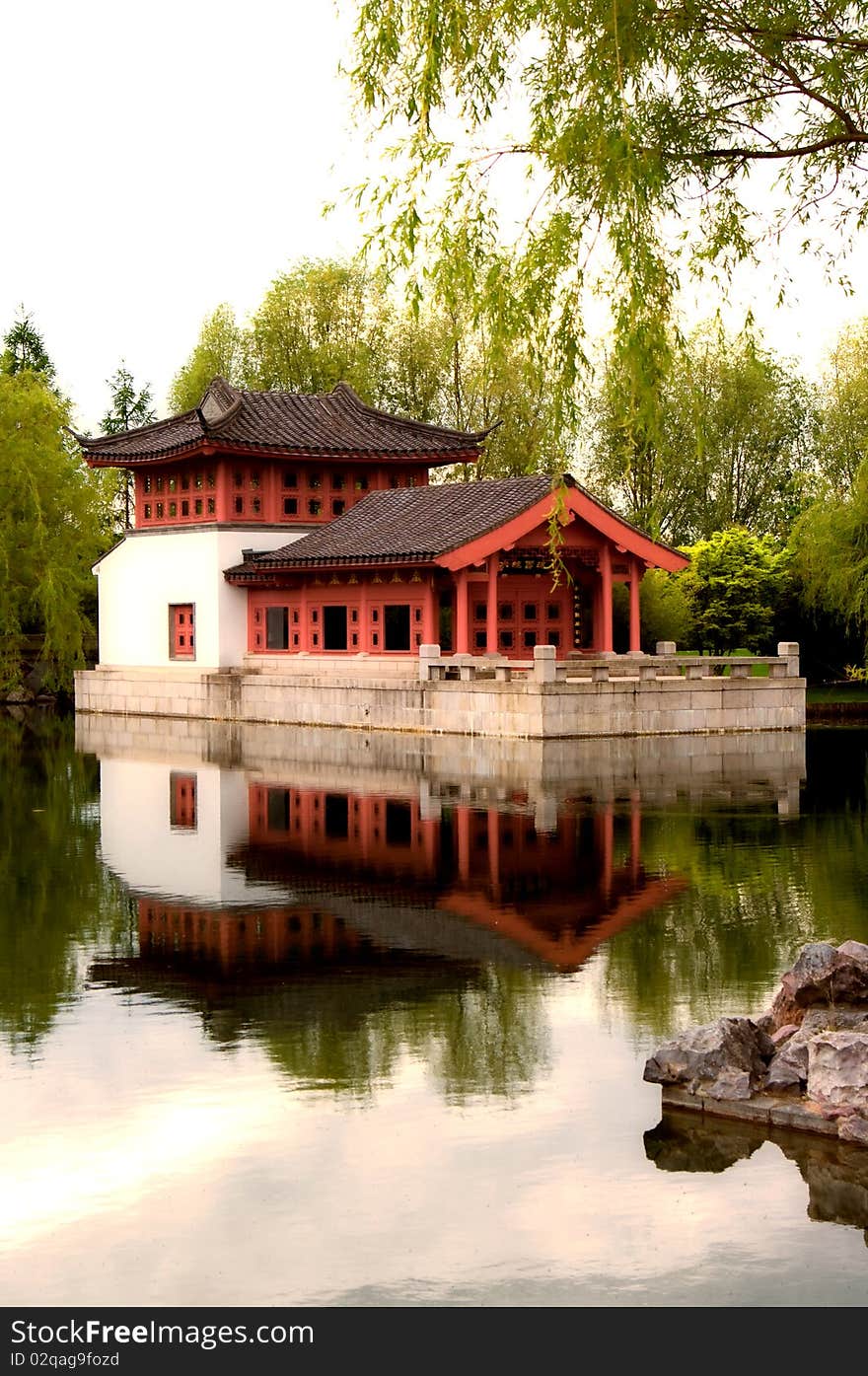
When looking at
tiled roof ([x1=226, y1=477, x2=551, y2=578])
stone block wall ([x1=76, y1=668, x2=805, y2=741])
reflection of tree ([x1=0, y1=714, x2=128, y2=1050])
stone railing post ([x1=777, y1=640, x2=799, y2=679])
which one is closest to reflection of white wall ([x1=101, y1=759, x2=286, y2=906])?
reflection of tree ([x1=0, y1=714, x2=128, y2=1050])

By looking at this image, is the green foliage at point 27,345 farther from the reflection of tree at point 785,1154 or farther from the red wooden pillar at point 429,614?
the reflection of tree at point 785,1154

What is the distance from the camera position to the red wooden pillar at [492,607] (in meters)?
35.9

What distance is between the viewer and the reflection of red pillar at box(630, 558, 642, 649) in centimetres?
3828

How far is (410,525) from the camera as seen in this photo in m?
38.3

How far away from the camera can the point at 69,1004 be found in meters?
11.5

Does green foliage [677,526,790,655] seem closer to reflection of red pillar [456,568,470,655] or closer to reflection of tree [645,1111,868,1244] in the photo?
reflection of red pillar [456,568,470,655]

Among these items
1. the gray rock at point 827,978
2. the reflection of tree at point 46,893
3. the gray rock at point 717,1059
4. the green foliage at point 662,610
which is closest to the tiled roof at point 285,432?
the green foliage at point 662,610

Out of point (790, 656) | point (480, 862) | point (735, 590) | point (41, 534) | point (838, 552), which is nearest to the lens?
point (480, 862)

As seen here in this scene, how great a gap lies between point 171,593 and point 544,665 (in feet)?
56.1

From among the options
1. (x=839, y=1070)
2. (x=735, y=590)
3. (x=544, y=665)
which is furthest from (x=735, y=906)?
(x=735, y=590)

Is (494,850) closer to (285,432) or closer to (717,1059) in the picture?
(717,1059)
